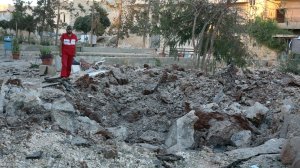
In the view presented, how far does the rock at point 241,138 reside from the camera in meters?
6.38

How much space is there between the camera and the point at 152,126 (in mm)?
7688

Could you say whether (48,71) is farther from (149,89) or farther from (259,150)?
(259,150)

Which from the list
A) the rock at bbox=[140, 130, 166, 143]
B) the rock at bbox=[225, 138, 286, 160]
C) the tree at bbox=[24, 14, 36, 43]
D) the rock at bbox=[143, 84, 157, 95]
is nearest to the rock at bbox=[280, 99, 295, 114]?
the rock at bbox=[225, 138, 286, 160]

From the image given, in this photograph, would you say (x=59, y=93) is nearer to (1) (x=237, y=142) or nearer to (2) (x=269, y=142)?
(1) (x=237, y=142)

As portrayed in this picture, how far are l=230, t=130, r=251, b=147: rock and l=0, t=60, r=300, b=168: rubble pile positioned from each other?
0.04 ft

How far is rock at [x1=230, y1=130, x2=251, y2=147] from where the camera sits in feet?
20.9

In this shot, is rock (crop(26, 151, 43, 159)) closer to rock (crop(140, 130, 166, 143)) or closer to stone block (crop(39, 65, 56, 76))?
rock (crop(140, 130, 166, 143))

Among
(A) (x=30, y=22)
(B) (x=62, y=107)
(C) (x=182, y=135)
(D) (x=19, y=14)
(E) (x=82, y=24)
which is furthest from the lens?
(E) (x=82, y=24)

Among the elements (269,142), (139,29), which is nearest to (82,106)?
(269,142)

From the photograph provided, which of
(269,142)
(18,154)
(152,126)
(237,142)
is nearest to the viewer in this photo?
(18,154)

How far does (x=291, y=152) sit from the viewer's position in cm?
503

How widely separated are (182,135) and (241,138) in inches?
31.3

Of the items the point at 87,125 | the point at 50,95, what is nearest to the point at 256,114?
the point at 87,125

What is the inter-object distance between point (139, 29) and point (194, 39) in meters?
18.8
